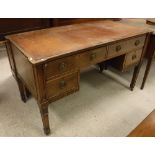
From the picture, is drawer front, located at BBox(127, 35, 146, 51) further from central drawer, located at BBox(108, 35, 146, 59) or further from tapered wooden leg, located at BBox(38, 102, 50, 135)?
tapered wooden leg, located at BBox(38, 102, 50, 135)

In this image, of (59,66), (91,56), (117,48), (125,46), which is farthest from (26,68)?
(125,46)

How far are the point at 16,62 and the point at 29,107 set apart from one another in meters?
0.53

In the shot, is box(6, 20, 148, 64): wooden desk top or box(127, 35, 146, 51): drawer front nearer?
box(6, 20, 148, 64): wooden desk top

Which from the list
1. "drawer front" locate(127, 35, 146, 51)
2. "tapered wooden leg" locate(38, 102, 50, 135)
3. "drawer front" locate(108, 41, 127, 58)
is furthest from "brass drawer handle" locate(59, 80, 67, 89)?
"drawer front" locate(127, 35, 146, 51)

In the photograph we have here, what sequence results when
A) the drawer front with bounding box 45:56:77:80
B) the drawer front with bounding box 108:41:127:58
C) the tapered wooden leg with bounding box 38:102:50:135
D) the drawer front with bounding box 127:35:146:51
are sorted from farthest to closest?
the drawer front with bounding box 127:35:146:51 < the drawer front with bounding box 108:41:127:58 < the tapered wooden leg with bounding box 38:102:50:135 < the drawer front with bounding box 45:56:77:80

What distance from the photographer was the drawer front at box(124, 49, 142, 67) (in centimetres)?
151

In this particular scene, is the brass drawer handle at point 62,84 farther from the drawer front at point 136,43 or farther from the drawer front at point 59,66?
the drawer front at point 136,43

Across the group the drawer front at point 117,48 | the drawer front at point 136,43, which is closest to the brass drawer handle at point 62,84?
the drawer front at point 117,48

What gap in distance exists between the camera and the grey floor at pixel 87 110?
138 centimetres

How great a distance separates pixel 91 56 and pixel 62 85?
0.30 meters

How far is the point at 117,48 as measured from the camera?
1.33 m

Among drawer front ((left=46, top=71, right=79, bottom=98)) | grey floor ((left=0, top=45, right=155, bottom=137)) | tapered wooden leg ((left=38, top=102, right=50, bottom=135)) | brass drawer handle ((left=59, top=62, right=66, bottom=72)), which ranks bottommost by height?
grey floor ((left=0, top=45, right=155, bottom=137))

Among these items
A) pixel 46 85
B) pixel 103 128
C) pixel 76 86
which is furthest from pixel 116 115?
pixel 46 85

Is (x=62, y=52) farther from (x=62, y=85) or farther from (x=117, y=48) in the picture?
(x=117, y=48)
